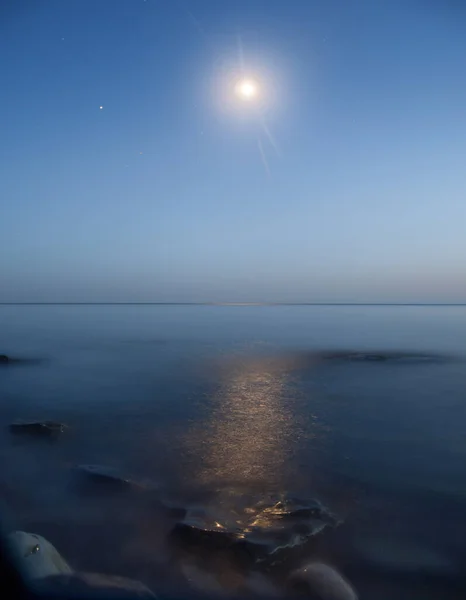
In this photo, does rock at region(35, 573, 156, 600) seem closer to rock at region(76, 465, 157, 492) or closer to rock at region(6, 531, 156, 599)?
rock at region(6, 531, 156, 599)

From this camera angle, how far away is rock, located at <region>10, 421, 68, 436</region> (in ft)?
47.0

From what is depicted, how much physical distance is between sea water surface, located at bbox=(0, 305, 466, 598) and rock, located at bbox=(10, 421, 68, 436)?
0.36 m

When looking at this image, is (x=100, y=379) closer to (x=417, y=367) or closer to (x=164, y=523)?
(x=164, y=523)

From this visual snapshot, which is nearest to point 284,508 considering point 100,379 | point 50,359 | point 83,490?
point 83,490

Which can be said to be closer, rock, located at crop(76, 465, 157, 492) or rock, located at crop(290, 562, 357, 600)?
rock, located at crop(290, 562, 357, 600)

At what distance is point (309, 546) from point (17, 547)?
591 centimetres

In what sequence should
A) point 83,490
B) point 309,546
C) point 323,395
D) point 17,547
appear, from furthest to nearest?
point 323,395
point 83,490
point 309,546
point 17,547

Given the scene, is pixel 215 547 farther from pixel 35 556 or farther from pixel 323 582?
pixel 35 556

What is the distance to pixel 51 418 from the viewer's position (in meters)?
16.5

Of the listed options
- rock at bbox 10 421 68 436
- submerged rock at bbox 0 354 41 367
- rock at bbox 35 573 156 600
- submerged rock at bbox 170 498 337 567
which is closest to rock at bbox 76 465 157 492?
submerged rock at bbox 170 498 337 567

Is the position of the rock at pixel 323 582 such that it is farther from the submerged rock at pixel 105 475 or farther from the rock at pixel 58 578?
the submerged rock at pixel 105 475

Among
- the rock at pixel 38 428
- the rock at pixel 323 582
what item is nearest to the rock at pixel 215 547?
the rock at pixel 323 582

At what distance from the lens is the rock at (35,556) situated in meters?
6.79

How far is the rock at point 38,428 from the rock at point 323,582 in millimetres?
10968
